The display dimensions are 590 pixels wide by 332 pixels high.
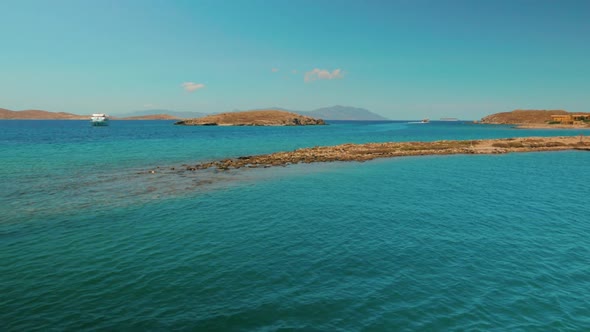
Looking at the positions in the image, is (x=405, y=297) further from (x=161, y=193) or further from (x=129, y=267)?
(x=161, y=193)

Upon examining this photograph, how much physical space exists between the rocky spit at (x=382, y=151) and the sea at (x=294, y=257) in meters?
17.9

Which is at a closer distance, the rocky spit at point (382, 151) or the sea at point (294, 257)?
the sea at point (294, 257)

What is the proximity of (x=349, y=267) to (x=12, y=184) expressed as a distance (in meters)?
42.9

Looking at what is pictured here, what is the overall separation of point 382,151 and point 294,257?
5586 centimetres

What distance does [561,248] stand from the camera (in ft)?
65.2

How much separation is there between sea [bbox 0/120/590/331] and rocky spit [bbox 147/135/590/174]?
17920 millimetres

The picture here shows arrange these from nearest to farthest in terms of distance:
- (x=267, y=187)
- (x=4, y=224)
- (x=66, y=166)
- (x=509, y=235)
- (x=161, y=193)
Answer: (x=509, y=235), (x=4, y=224), (x=161, y=193), (x=267, y=187), (x=66, y=166)

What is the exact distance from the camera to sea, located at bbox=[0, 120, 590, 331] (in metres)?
13.0

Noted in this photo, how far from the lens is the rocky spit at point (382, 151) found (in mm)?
56281

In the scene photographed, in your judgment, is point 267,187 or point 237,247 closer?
point 237,247

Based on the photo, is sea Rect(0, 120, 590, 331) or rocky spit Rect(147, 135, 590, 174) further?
rocky spit Rect(147, 135, 590, 174)

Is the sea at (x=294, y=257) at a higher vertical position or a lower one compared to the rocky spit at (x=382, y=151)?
lower

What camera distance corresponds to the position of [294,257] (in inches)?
731

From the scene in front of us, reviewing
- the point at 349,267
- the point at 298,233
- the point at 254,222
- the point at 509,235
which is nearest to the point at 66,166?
the point at 254,222
